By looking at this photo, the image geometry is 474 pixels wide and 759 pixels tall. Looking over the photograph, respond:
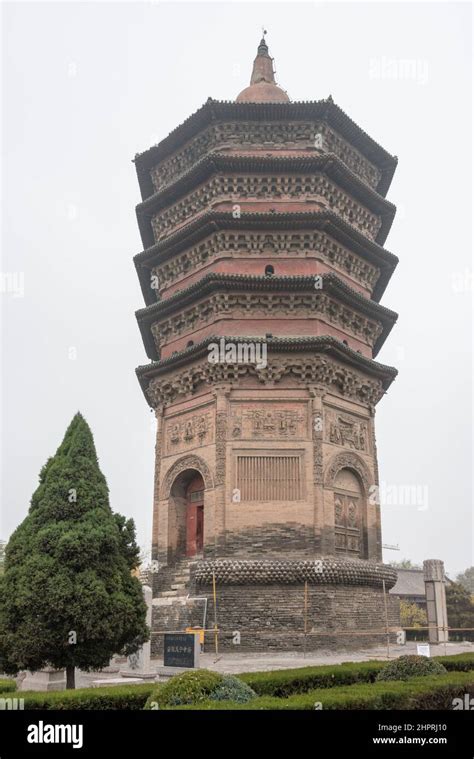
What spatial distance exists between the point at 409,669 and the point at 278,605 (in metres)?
6.76

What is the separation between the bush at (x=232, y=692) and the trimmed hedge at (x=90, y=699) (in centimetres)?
126

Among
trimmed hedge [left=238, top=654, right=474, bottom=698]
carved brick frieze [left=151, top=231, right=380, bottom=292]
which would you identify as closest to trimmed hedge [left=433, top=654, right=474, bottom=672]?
trimmed hedge [left=238, top=654, right=474, bottom=698]

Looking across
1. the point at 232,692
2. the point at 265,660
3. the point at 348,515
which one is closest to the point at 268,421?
the point at 348,515

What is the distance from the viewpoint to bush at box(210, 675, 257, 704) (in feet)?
25.8

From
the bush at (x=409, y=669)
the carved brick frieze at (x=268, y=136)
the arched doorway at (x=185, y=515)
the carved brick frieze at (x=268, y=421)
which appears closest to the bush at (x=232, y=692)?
the bush at (x=409, y=669)

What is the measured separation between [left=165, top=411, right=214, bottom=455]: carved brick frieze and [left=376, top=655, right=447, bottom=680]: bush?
938 cm

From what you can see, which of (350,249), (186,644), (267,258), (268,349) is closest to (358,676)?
(186,644)

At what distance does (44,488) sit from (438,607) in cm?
1745

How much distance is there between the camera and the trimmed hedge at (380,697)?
7.43 meters

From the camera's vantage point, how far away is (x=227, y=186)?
21.1 metres

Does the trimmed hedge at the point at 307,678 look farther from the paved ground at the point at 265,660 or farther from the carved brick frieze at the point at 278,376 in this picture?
the carved brick frieze at the point at 278,376

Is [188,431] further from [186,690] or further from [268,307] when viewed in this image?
[186,690]

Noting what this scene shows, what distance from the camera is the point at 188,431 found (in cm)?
1998
